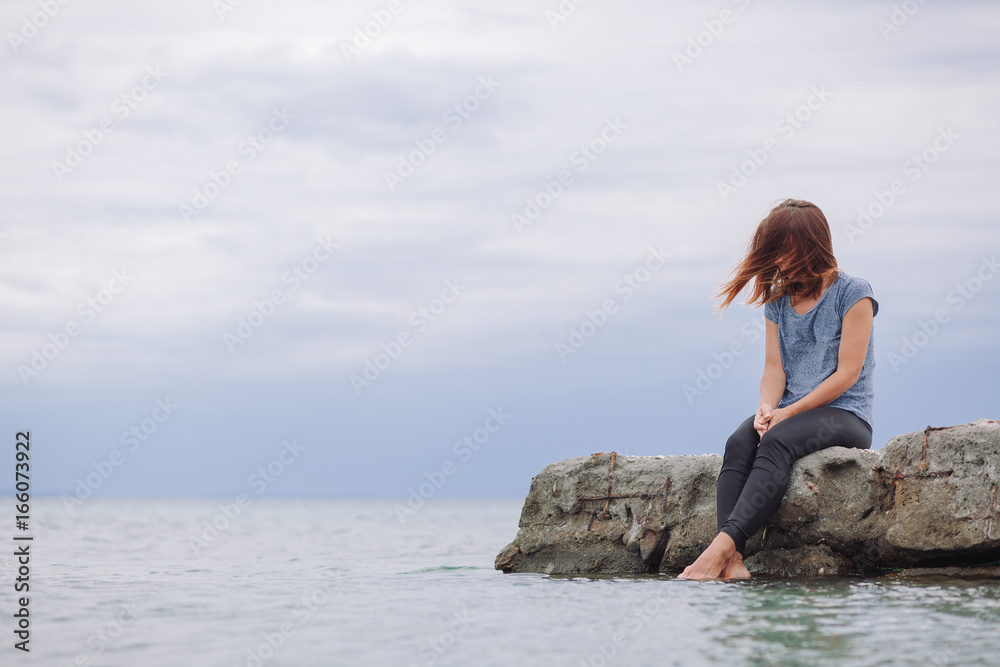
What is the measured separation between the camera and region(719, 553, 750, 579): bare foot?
15.0ft

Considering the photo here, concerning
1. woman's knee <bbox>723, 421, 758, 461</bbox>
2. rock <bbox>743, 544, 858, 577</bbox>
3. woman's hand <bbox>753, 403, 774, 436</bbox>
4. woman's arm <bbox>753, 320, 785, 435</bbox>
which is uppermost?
woman's arm <bbox>753, 320, 785, 435</bbox>

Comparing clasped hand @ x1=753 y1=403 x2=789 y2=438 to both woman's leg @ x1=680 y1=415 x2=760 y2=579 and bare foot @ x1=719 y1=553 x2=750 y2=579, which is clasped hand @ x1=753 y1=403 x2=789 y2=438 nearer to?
woman's leg @ x1=680 y1=415 x2=760 y2=579

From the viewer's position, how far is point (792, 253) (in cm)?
500

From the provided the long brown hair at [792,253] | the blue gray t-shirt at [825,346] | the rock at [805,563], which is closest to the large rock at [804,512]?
the rock at [805,563]

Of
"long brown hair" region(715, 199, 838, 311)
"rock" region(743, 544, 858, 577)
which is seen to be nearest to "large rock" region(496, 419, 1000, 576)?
"rock" region(743, 544, 858, 577)

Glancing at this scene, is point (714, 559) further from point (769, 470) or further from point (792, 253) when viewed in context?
point (792, 253)

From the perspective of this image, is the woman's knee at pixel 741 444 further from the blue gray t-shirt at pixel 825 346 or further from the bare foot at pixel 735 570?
the bare foot at pixel 735 570

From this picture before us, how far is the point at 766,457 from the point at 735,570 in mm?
613

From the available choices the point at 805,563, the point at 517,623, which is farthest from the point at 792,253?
the point at 517,623

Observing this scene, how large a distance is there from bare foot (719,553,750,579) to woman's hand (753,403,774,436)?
0.72 m

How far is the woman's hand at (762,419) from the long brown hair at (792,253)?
2.18 ft

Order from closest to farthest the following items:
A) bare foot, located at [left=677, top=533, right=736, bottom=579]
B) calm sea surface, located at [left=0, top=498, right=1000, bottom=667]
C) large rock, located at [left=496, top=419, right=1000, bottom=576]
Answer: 1. calm sea surface, located at [left=0, top=498, right=1000, bottom=667]
2. large rock, located at [left=496, top=419, right=1000, bottom=576]
3. bare foot, located at [left=677, top=533, right=736, bottom=579]

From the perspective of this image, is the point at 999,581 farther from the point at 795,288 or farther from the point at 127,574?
the point at 127,574

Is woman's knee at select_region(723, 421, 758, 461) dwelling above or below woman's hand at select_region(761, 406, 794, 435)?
below
